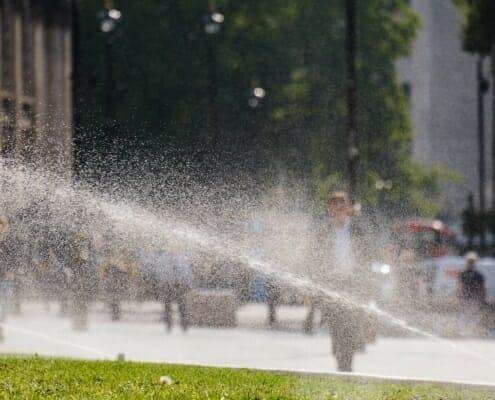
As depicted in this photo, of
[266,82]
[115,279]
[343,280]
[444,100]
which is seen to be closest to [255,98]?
[266,82]

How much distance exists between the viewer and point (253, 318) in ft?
85.2

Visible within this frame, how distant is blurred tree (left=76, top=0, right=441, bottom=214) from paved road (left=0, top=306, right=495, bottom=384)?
27.0 meters

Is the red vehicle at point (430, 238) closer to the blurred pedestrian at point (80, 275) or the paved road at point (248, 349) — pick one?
the blurred pedestrian at point (80, 275)

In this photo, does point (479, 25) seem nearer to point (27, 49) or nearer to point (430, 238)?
point (430, 238)

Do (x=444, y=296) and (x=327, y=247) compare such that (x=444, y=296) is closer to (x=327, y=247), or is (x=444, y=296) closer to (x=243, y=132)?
(x=327, y=247)

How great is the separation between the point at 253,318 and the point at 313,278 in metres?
11.0

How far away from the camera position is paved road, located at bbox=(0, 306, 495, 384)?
14664mm

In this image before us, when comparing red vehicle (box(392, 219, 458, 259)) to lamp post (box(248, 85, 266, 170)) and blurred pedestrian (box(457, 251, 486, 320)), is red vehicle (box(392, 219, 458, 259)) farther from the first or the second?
blurred pedestrian (box(457, 251, 486, 320))

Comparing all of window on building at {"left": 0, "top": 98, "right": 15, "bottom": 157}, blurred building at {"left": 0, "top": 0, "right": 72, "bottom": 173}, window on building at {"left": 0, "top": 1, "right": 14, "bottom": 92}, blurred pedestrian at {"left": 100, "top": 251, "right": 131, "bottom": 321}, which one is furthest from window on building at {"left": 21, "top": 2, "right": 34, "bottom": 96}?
blurred pedestrian at {"left": 100, "top": 251, "right": 131, "bottom": 321}

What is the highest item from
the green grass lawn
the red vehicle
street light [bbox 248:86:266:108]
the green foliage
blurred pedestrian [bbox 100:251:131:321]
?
the green foliage

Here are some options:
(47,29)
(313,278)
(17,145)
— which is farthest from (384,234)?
(313,278)

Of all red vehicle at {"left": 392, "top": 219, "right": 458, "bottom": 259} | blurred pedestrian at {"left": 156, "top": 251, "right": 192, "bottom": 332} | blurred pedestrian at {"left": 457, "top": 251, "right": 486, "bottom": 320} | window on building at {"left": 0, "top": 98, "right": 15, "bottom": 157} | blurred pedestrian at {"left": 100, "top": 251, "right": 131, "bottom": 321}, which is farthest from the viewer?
red vehicle at {"left": 392, "top": 219, "right": 458, "bottom": 259}

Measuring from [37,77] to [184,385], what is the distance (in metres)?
35.7

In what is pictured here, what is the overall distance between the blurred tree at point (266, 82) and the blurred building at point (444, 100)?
21.7 meters
